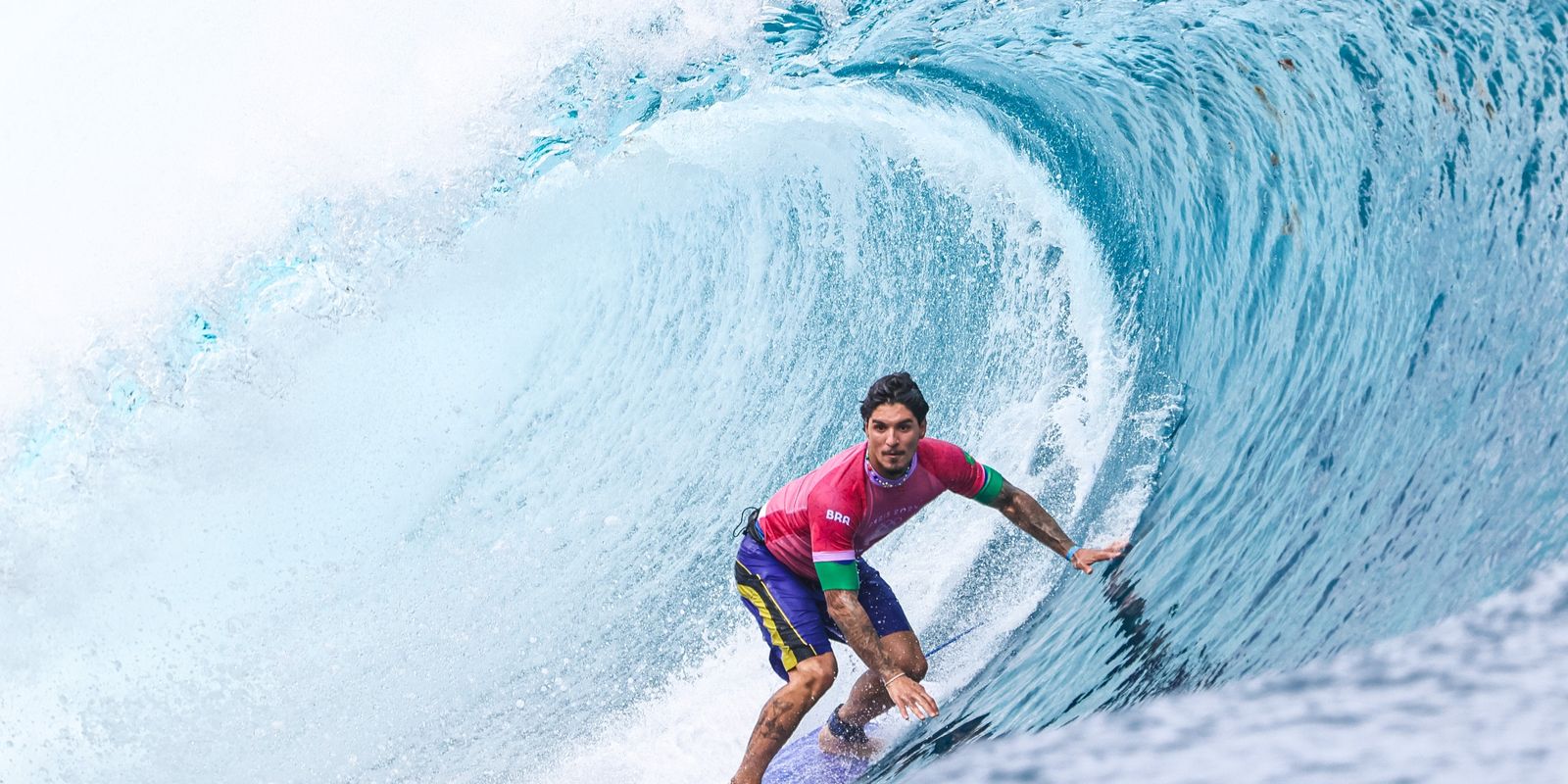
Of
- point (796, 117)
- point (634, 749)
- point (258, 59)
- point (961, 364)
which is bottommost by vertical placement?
point (634, 749)

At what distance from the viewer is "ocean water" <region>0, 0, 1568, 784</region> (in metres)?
4.87

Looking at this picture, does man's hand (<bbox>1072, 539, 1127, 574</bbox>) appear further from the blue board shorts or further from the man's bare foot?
the man's bare foot

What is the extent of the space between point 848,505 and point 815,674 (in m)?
0.62

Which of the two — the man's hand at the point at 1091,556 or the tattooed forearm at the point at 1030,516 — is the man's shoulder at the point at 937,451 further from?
the man's hand at the point at 1091,556

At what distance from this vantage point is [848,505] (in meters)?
4.30

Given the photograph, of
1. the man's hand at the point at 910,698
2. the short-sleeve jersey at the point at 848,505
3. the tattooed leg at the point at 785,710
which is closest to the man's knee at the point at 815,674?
the tattooed leg at the point at 785,710

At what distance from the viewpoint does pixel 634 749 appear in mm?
5816

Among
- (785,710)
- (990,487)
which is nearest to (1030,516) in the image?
(990,487)

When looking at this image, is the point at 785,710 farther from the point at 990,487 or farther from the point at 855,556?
the point at 990,487

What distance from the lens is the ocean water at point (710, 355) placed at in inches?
192

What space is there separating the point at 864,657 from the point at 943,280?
4.38 meters

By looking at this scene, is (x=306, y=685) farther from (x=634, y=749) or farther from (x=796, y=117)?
(x=796, y=117)

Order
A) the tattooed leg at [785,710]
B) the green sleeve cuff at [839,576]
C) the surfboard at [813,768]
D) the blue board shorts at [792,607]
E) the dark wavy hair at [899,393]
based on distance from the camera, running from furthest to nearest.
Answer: the surfboard at [813,768] → the blue board shorts at [792,607] → the tattooed leg at [785,710] → the green sleeve cuff at [839,576] → the dark wavy hair at [899,393]

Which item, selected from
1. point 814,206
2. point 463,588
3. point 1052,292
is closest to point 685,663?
point 463,588
